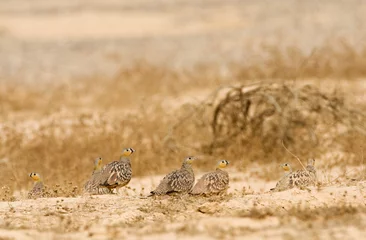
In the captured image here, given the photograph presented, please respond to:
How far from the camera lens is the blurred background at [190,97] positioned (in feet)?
36.8

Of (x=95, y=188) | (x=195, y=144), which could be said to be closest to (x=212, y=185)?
(x=95, y=188)

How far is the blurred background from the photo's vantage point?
11.2 metres

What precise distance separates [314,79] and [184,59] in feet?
20.3

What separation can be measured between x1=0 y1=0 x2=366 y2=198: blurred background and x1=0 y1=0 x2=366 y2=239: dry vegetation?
3 cm

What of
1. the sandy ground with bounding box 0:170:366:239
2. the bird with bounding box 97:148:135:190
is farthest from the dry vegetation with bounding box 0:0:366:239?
the bird with bounding box 97:148:135:190

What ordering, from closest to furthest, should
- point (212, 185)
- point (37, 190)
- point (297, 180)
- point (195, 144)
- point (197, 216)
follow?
1. point (197, 216)
2. point (212, 185)
3. point (297, 180)
4. point (37, 190)
5. point (195, 144)

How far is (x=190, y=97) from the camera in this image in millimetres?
15570

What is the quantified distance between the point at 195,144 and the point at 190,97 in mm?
3584

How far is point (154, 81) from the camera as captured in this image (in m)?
17.8

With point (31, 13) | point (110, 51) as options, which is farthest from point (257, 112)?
point (31, 13)

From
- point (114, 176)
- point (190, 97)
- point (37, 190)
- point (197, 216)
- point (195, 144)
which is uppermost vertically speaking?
point (190, 97)

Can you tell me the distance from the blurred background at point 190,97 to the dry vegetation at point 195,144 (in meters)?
0.03

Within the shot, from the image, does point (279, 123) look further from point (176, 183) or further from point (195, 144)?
point (176, 183)

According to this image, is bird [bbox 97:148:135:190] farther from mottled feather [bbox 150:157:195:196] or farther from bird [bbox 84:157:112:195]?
mottled feather [bbox 150:157:195:196]
